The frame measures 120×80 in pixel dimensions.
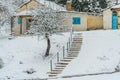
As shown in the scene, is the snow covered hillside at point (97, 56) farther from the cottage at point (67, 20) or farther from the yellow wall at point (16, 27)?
the yellow wall at point (16, 27)

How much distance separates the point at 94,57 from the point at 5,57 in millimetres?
8771

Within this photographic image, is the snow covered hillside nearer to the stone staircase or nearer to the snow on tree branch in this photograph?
the stone staircase

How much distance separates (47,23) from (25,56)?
372cm

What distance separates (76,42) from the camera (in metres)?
35.3

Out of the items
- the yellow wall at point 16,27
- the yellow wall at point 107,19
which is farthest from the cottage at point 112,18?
the yellow wall at point 16,27

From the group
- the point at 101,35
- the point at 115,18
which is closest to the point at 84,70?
the point at 101,35

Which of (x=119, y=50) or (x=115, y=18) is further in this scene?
(x=115, y=18)

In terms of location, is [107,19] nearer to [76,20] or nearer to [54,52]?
[76,20]

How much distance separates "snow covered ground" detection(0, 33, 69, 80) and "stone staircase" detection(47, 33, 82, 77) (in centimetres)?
80

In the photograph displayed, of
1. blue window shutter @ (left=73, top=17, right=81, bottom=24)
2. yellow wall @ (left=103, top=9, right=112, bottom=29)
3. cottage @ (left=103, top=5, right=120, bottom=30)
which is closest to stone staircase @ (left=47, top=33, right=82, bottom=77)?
blue window shutter @ (left=73, top=17, right=81, bottom=24)

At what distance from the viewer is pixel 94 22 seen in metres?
50.6

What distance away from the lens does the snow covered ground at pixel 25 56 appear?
98.0ft

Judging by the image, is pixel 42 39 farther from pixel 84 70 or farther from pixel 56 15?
pixel 84 70

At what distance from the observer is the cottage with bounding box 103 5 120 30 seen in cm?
4605
